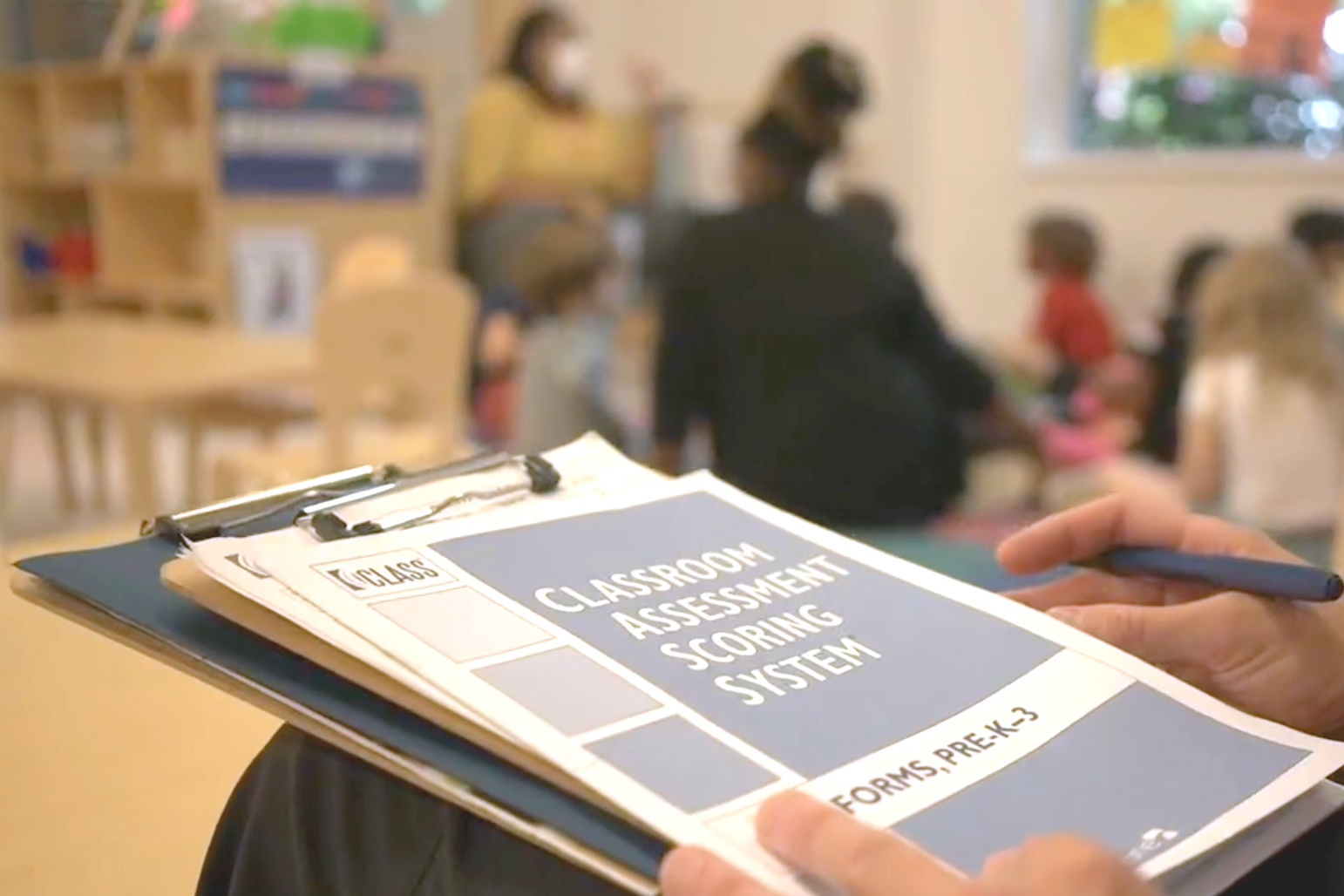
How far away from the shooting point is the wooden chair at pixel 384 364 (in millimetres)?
2146

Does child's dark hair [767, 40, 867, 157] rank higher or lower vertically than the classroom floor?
higher

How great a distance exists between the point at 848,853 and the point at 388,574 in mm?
199

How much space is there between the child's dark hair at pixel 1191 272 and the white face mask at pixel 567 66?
1.91 m

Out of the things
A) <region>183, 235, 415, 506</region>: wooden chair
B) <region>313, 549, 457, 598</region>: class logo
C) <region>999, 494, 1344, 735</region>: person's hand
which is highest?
<region>313, 549, 457, 598</region>: class logo

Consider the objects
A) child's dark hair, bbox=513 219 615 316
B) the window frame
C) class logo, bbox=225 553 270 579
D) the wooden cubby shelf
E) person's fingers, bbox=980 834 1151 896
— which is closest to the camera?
person's fingers, bbox=980 834 1151 896

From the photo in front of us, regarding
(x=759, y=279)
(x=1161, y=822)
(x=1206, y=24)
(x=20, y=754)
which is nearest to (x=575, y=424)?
(x=759, y=279)

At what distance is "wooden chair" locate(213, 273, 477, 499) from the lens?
215 centimetres

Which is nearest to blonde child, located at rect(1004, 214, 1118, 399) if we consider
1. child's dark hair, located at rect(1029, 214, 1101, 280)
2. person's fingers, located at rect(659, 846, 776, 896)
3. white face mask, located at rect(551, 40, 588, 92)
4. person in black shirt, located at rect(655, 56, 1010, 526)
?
child's dark hair, located at rect(1029, 214, 1101, 280)

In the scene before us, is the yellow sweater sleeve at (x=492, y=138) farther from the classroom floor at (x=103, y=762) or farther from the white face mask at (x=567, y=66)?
the classroom floor at (x=103, y=762)

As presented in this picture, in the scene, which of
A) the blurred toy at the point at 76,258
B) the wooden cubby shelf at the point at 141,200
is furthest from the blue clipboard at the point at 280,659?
the blurred toy at the point at 76,258

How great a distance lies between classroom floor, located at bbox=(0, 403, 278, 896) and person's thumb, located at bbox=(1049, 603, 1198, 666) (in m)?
0.37

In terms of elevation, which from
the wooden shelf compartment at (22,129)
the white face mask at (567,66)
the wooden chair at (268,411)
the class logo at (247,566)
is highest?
the white face mask at (567,66)

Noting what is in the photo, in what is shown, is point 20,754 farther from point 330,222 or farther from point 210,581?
point 330,222

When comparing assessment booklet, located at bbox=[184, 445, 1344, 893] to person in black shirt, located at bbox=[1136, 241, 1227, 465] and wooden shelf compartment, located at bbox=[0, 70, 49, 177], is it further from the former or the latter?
wooden shelf compartment, located at bbox=[0, 70, 49, 177]
